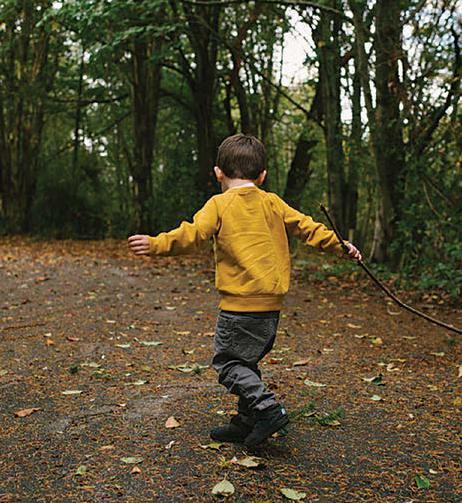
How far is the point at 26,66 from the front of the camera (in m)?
20.2

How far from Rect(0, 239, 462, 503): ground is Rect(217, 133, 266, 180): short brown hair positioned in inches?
57.3

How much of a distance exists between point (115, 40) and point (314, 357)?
7.42 metres

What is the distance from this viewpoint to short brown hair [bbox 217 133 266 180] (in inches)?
137

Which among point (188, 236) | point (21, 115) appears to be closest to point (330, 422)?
point (188, 236)

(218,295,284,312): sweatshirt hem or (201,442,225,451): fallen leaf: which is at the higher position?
(218,295,284,312): sweatshirt hem

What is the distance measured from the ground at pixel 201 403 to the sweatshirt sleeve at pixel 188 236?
1.05 meters

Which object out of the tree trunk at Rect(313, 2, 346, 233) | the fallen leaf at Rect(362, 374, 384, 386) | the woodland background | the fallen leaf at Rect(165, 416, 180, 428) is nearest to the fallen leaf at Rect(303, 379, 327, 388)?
the fallen leaf at Rect(362, 374, 384, 386)

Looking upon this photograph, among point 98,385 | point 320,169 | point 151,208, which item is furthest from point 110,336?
point 320,169

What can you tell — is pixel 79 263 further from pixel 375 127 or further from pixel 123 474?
pixel 123 474

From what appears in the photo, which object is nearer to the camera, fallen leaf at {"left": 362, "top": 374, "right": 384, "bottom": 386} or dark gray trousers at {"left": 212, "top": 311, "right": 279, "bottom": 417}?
dark gray trousers at {"left": 212, "top": 311, "right": 279, "bottom": 417}

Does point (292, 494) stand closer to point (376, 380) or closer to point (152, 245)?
point (152, 245)

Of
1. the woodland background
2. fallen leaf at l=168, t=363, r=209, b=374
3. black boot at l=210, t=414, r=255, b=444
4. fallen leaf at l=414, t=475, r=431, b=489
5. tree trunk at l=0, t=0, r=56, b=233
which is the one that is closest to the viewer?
fallen leaf at l=414, t=475, r=431, b=489

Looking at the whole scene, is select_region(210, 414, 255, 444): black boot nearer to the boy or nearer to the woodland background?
the boy

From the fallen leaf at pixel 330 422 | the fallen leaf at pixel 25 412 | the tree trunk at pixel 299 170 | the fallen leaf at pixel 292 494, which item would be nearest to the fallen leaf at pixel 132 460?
the fallen leaf at pixel 292 494
